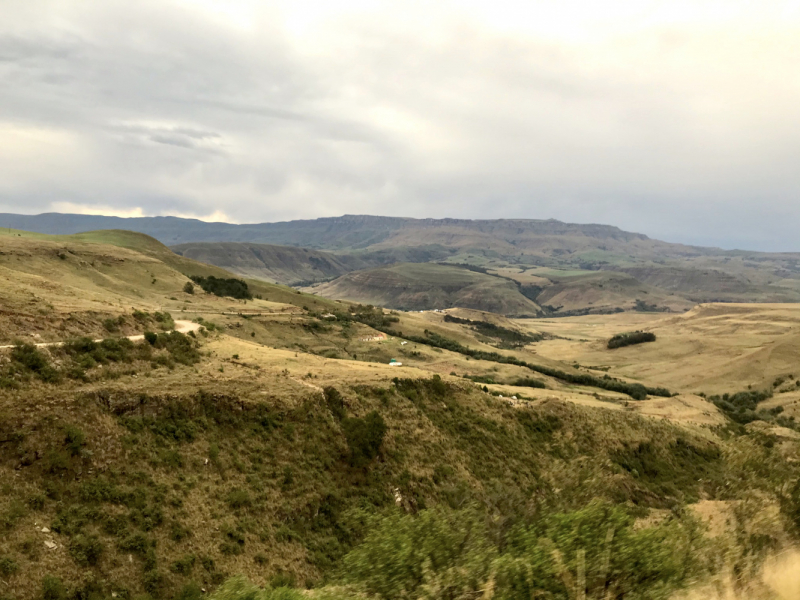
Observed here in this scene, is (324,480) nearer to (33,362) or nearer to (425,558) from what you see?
(33,362)

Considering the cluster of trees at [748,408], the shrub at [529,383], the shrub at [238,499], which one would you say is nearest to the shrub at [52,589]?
the shrub at [238,499]

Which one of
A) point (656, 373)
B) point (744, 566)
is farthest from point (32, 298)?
point (656, 373)

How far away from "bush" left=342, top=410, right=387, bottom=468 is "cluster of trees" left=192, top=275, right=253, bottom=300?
108 metres

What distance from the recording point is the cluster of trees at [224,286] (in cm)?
14638

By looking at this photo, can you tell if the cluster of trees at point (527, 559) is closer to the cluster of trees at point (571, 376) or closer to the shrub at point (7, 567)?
the shrub at point (7, 567)

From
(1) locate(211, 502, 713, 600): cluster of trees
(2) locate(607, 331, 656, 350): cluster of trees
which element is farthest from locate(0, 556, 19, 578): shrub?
(2) locate(607, 331, 656, 350): cluster of trees

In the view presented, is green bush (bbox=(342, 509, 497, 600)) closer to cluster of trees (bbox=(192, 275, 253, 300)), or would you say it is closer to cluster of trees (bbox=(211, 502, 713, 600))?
cluster of trees (bbox=(211, 502, 713, 600))

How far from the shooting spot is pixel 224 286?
513 ft

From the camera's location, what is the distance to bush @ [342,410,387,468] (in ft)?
139

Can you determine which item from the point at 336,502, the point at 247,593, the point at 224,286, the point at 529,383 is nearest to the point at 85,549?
the point at 247,593

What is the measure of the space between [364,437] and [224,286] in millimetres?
125988

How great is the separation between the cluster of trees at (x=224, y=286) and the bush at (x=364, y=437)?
107729 millimetres

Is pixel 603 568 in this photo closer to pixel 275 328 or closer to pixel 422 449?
pixel 422 449

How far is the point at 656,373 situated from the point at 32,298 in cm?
15549
